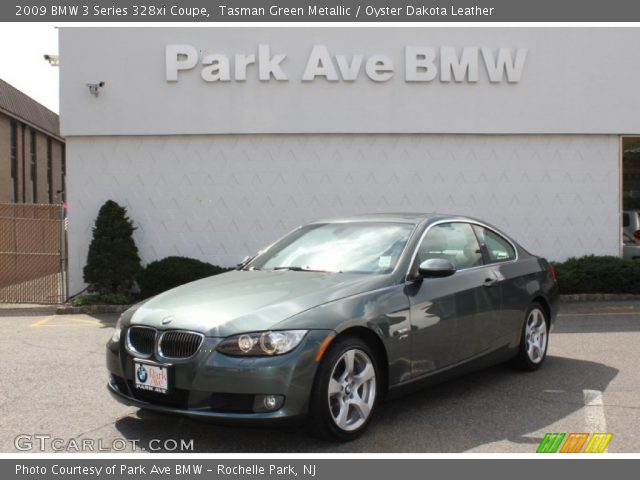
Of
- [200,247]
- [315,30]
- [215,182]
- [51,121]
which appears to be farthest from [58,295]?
[51,121]

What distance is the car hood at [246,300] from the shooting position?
4449mm

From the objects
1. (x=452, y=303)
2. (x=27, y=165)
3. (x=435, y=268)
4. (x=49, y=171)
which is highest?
(x=49, y=171)

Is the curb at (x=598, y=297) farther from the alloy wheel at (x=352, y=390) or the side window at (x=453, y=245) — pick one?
the alloy wheel at (x=352, y=390)

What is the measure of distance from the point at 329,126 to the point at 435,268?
844cm

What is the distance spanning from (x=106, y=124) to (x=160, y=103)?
1082mm

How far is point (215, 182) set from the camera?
527 inches

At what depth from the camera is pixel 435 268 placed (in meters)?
5.21

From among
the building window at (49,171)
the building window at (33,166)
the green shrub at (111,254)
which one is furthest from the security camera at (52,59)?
the building window at (49,171)

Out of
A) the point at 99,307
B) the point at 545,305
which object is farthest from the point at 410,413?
the point at 99,307

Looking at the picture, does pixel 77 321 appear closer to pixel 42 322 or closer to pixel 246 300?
pixel 42 322

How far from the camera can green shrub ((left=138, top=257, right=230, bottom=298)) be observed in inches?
482

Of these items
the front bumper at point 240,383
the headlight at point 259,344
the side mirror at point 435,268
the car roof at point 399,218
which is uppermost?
the car roof at point 399,218

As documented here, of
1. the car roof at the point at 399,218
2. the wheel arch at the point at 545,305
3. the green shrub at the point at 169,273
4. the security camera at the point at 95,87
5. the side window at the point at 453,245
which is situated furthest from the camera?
the security camera at the point at 95,87

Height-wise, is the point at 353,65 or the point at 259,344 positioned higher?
A: the point at 353,65
